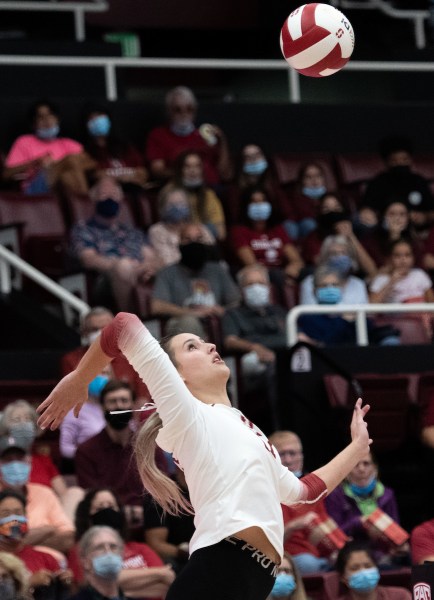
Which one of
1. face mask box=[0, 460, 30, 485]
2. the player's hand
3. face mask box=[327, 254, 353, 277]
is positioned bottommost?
face mask box=[0, 460, 30, 485]

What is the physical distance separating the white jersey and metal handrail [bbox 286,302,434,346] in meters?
5.03

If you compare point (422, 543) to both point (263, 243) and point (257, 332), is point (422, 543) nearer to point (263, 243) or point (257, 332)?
point (257, 332)

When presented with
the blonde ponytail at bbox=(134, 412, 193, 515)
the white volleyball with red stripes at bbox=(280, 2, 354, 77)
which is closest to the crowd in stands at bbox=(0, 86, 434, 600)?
the white volleyball with red stripes at bbox=(280, 2, 354, 77)

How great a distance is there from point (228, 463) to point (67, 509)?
12.9 ft

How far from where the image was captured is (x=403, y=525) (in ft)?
32.9

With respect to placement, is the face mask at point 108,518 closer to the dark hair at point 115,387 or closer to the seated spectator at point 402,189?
the dark hair at point 115,387

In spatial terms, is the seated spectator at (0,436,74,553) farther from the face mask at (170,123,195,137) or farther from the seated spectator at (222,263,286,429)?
the face mask at (170,123,195,137)

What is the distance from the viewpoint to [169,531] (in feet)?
29.0

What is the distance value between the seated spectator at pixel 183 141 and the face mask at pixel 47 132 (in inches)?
35.9

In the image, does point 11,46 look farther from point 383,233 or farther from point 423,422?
point 423,422

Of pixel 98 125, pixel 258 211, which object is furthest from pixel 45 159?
pixel 258 211

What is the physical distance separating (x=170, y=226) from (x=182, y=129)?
1.76 meters

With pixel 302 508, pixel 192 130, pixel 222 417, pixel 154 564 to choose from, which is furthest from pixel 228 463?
pixel 192 130

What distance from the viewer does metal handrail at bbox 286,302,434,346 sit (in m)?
10.3
